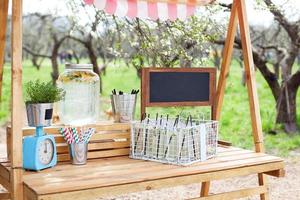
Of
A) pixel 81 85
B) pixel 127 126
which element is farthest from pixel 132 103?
pixel 81 85

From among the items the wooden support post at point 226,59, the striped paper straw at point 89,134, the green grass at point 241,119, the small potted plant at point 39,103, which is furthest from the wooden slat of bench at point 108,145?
the green grass at point 241,119

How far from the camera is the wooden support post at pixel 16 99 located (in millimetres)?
2092

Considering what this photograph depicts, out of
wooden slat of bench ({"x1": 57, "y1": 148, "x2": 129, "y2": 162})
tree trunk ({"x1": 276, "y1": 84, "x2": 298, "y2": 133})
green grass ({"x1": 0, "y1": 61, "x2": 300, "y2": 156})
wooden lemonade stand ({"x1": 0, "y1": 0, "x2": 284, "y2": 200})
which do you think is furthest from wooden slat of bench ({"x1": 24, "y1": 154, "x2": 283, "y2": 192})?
tree trunk ({"x1": 276, "y1": 84, "x2": 298, "y2": 133})

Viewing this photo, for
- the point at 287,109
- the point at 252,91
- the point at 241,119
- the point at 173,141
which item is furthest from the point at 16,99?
the point at 241,119

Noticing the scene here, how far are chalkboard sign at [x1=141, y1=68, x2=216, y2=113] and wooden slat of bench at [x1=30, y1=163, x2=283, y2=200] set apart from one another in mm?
680

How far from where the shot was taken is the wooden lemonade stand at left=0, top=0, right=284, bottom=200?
209 cm

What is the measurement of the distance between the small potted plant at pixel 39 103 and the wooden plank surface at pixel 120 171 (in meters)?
0.27

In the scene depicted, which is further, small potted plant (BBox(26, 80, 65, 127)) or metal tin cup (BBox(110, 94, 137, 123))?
metal tin cup (BBox(110, 94, 137, 123))

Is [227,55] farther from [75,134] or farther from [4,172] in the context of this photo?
[4,172]

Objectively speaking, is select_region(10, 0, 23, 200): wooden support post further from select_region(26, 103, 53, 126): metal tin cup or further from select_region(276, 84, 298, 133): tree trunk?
select_region(276, 84, 298, 133): tree trunk

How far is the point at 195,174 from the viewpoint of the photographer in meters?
2.39

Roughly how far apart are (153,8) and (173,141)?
1069 millimetres

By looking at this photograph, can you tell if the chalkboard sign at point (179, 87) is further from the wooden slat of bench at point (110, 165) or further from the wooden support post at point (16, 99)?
the wooden support post at point (16, 99)

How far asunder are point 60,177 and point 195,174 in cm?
70
